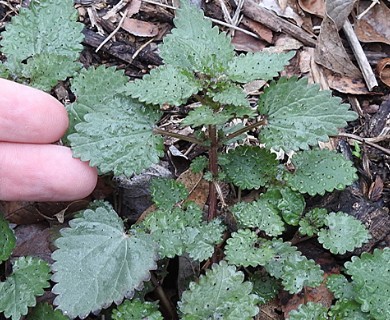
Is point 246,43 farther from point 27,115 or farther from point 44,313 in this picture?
point 44,313

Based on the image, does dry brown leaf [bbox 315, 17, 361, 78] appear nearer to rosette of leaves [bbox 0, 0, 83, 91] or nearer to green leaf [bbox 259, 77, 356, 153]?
green leaf [bbox 259, 77, 356, 153]

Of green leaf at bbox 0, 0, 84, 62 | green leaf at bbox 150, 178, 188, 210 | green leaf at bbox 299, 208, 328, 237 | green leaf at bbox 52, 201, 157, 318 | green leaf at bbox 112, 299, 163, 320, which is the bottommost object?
green leaf at bbox 112, 299, 163, 320

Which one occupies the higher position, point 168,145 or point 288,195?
point 288,195

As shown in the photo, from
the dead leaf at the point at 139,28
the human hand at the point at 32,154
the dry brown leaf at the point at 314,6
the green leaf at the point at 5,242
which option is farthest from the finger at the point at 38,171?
the dry brown leaf at the point at 314,6

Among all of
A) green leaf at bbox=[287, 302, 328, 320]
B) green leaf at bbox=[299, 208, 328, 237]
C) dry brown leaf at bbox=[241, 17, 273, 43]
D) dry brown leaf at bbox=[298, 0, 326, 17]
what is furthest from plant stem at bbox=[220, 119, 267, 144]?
dry brown leaf at bbox=[298, 0, 326, 17]

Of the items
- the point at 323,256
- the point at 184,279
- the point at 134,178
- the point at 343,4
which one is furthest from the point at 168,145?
the point at 343,4

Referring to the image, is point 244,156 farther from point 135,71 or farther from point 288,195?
point 135,71

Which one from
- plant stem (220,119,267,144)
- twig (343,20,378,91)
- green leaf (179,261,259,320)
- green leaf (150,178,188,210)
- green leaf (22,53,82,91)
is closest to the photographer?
green leaf (179,261,259,320)
